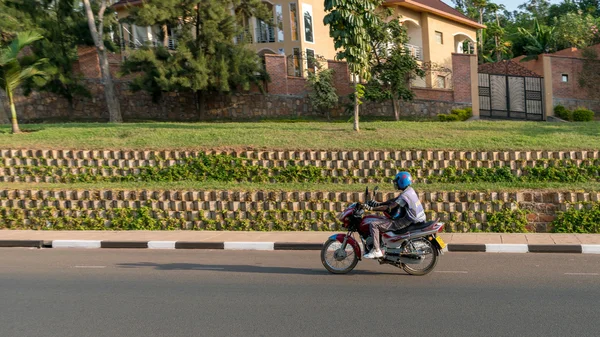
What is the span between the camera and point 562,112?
947 inches

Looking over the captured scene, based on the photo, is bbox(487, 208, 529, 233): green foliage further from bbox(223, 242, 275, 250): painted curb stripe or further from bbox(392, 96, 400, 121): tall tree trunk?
bbox(392, 96, 400, 121): tall tree trunk

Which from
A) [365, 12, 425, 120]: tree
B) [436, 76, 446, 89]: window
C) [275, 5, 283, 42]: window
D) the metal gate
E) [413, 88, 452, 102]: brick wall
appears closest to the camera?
[365, 12, 425, 120]: tree

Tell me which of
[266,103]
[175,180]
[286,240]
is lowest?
[286,240]

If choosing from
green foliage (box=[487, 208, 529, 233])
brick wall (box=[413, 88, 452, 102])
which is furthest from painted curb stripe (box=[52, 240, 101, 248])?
brick wall (box=[413, 88, 452, 102])

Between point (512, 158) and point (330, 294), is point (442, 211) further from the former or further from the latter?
point (330, 294)

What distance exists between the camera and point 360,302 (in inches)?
301

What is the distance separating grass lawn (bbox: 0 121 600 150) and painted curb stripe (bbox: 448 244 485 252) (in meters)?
4.53

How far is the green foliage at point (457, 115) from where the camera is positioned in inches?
926

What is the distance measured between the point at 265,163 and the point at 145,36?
19716mm

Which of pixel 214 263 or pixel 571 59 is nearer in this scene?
pixel 214 263

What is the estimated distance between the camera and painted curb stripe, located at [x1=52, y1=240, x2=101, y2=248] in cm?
1229

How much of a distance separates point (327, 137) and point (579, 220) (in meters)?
7.25

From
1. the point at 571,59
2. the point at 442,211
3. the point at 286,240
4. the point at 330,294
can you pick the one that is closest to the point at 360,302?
the point at 330,294

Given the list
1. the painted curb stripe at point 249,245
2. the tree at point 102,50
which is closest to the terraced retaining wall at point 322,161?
the painted curb stripe at point 249,245
